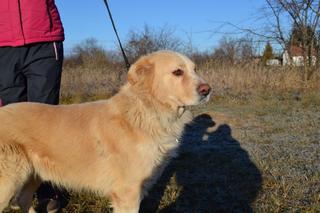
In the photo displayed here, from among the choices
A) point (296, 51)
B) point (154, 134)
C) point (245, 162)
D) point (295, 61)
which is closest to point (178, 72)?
point (154, 134)

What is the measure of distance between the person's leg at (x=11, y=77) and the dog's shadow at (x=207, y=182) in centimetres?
177

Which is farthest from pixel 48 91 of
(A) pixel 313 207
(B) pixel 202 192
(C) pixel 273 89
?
(C) pixel 273 89

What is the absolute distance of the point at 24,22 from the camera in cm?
357

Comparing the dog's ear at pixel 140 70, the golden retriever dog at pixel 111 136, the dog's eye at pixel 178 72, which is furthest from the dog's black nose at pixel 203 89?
the dog's ear at pixel 140 70

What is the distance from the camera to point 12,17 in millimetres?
3582

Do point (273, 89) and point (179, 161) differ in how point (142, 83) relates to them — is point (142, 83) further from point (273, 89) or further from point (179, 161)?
point (273, 89)

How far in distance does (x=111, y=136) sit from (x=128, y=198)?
1.78 ft

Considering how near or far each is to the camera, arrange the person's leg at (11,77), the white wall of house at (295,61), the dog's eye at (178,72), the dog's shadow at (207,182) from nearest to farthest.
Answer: the dog's eye at (178,72)
the person's leg at (11,77)
the dog's shadow at (207,182)
the white wall of house at (295,61)

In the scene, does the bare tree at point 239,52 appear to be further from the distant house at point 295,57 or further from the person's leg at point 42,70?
the person's leg at point 42,70

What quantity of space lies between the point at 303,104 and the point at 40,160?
28.9 ft

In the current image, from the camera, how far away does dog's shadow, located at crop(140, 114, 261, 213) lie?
4.05 metres

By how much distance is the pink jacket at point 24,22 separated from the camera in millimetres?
3576

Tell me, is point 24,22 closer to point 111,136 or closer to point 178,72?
point 111,136

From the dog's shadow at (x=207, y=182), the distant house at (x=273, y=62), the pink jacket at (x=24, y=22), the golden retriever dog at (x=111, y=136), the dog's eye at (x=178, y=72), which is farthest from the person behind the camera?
the distant house at (x=273, y=62)
